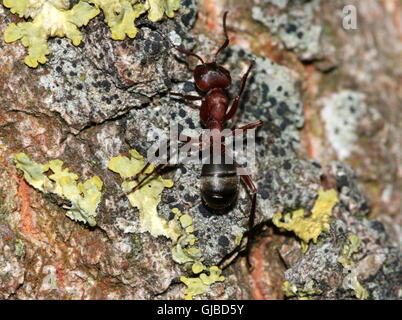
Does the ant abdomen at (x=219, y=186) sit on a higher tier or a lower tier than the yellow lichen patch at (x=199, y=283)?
higher

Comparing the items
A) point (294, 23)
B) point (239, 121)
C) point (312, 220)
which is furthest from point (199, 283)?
point (294, 23)

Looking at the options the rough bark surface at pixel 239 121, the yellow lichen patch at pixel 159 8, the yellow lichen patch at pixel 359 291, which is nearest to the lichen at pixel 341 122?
the rough bark surface at pixel 239 121

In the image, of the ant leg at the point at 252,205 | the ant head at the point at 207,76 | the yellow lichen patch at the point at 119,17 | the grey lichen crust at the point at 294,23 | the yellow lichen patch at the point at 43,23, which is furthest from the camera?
the grey lichen crust at the point at 294,23

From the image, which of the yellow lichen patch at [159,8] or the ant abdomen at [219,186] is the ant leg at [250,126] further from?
the yellow lichen patch at [159,8]

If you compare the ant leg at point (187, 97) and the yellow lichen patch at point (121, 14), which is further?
the ant leg at point (187, 97)

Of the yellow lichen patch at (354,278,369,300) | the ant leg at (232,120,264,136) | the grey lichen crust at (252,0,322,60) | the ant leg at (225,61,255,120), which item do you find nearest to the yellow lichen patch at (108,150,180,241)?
the ant leg at (232,120,264,136)

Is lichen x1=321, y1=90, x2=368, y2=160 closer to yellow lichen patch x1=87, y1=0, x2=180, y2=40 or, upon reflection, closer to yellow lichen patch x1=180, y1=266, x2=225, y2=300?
yellow lichen patch x1=180, y1=266, x2=225, y2=300
